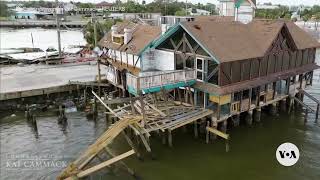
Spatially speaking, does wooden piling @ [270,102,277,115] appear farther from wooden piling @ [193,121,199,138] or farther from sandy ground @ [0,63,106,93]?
sandy ground @ [0,63,106,93]

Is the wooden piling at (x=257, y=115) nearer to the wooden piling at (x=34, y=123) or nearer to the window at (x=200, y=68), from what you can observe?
the window at (x=200, y=68)

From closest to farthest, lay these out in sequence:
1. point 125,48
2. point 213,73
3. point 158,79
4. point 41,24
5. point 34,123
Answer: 1. point 158,79
2. point 213,73
3. point 34,123
4. point 125,48
5. point 41,24

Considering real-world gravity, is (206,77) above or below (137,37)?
below

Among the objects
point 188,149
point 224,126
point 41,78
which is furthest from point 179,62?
point 41,78

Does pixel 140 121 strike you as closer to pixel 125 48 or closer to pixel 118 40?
pixel 125 48

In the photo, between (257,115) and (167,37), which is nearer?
(167,37)

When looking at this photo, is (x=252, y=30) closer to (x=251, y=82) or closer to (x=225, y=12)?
(x=251, y=82)

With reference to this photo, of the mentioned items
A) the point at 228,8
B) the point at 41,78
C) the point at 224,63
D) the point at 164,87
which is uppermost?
the point at 228,8

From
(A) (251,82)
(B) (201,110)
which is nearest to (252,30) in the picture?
(A) (251,82)

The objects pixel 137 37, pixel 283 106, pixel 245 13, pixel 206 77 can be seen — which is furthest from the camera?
pixel 137 37
